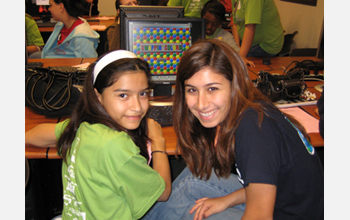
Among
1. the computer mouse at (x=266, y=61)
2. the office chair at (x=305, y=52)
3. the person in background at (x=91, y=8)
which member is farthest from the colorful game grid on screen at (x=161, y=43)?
the person in background at (x=91, y=8)

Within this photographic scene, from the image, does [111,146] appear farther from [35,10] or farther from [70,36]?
[35,10]

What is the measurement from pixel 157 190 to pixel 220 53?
527 mm

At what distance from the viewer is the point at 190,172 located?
4.65ft

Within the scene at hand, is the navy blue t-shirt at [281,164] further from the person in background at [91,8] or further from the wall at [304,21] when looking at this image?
the person in background at [91,8]

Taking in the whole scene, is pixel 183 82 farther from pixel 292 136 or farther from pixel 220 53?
pixel 292 136

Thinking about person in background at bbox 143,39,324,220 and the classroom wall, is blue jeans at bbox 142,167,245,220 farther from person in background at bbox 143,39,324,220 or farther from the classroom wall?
the classroom wall

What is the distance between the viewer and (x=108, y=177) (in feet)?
3.10

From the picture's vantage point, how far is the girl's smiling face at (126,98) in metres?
1.12

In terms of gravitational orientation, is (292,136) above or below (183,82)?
below

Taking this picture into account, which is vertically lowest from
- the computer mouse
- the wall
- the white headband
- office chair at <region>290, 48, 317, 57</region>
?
the white headband

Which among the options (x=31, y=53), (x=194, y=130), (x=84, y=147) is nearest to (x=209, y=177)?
(x=194, y=130)

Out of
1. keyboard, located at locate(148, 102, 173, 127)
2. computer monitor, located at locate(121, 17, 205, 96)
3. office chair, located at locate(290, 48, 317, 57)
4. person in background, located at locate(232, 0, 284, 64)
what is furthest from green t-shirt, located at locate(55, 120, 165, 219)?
office chair, located at locate(290, 48, 317, 57)

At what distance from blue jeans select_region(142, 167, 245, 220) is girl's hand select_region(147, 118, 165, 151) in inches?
9.0

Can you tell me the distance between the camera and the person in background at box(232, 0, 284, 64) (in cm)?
272
